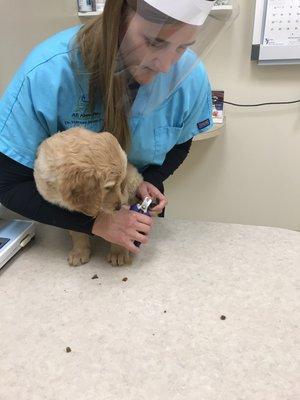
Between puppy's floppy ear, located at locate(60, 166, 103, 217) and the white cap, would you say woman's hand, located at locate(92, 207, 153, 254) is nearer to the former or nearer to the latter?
puppy's floppy ear, located at locate(60, 166, 103, 217)

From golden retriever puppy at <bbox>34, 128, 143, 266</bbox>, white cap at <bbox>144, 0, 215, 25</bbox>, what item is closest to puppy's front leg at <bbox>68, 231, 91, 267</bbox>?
golden retriever puppy at <bbox>34, 128, 143, 266</bbox>

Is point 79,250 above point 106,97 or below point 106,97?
below

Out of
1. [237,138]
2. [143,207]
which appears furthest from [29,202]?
[237,138]

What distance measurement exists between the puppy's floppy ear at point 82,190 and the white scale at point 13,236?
0.23m

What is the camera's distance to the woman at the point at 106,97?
2.12 feet

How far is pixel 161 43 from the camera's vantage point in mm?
607

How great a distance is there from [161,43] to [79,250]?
0.53 meters

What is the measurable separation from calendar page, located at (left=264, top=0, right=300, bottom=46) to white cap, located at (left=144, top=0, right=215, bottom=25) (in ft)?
3.52

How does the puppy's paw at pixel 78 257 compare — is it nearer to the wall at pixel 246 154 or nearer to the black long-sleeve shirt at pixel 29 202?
the black long-sleeve shirt at pixel 29 202

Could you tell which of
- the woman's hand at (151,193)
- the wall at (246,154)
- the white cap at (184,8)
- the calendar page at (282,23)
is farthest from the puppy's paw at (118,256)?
the calendar page at (282,23)

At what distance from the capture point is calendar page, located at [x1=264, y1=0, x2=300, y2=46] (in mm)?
1461

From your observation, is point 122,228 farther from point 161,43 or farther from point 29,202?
point 161,43

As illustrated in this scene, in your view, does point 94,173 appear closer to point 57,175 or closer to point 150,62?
point 57,175

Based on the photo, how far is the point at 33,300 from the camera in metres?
0.78
